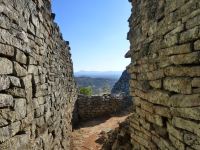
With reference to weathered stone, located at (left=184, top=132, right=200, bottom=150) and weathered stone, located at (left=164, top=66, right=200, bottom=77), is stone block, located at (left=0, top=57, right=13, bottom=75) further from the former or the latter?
weathered stone, located at (left=184, top=132, right=200, bottom=150)

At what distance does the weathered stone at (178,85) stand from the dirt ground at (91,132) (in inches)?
223

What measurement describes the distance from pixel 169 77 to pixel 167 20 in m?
0.78

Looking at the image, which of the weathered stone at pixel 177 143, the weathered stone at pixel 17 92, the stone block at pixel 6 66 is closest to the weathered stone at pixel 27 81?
the weathered stone at pixel 17 92

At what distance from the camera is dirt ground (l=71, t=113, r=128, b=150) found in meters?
10.2

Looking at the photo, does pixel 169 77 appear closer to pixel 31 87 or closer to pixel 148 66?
pixel 148 66

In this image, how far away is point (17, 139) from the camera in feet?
10.5

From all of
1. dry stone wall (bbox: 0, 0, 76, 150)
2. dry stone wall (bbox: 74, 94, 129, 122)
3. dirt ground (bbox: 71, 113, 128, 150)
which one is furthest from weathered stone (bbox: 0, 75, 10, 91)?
dry stone wall (bbox: 74, 94, 129, 122)

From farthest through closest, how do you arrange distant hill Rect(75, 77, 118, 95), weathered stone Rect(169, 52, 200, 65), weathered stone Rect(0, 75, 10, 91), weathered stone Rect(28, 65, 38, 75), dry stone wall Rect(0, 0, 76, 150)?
distant hill Rect(75, 77, 118, 95)
weathered stone Rect(28, 65, 38, 75)
weathered stone Rect(169, 52, 200, 65)
dry stone wall Rect(0, 0, 76, 150)
weathered stone Rect(0, 75, 10, 91)

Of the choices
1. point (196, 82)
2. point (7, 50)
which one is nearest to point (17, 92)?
point (7, 50)

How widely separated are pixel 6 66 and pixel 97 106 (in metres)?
12.9

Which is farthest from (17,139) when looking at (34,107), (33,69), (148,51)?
(148,51)

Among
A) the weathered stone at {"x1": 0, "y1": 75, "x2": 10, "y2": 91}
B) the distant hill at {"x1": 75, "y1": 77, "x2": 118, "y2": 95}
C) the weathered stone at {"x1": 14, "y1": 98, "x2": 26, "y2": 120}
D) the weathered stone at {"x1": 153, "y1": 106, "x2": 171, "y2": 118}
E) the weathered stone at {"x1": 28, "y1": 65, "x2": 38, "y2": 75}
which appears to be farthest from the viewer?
the distant hill at {"x1": 75, "y1": 77, "x2": 118, "y2": 95}

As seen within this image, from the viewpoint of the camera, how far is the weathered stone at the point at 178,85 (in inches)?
124

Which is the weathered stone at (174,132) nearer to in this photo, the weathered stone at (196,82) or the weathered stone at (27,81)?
the weathered stone at (196,82)
